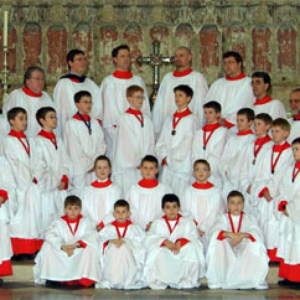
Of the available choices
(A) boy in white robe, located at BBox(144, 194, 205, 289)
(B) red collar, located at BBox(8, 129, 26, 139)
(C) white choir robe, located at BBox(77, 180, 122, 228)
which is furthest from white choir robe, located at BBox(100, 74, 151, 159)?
(A) boy in white robe, located at BBox(144, 194, 205, 289)

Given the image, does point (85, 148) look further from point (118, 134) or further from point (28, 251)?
point (28, 251)

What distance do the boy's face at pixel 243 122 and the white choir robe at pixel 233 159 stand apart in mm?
81

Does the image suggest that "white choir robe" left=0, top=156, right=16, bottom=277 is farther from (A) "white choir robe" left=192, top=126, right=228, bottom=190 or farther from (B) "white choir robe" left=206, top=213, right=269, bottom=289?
(A) "white choir robe" left=192, top=126, right=228, bottom=190

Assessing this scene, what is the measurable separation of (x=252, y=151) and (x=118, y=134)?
5.61ft

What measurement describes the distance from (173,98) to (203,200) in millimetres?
2045

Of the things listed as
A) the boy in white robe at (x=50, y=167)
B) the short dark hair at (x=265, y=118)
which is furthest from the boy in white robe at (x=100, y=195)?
the short dark hair at (x=265, y=118)

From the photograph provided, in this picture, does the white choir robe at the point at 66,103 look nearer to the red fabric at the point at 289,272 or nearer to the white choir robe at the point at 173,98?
the white choir robe at the point at 173,98

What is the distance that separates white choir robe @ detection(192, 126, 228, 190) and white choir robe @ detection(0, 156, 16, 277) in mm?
2277

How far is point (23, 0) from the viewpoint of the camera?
1341 centimetres

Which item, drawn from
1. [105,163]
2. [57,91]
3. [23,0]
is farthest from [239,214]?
[23,0]

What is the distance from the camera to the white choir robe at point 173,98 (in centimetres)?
1174

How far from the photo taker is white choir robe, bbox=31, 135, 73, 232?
405 inches

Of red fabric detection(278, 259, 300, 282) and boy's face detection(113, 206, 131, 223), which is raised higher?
boy's face detection(113, 206, 131, 223)

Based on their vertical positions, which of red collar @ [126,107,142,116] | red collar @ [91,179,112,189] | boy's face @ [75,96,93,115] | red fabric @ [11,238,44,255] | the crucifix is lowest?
red fabric @ [11,238,44,255]
